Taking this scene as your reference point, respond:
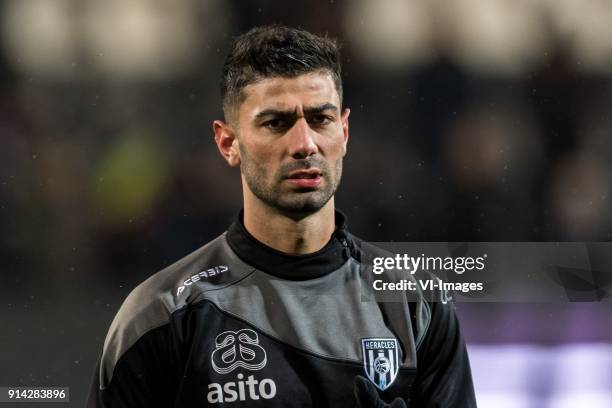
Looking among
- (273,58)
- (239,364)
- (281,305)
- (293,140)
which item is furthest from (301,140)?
(239,364)

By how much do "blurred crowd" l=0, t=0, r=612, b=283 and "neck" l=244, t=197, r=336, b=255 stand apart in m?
0.08

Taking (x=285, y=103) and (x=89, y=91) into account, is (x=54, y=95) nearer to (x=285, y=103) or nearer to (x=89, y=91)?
(x=89, y=91)

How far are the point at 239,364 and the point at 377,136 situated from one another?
55cm

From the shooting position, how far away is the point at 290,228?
1600 millimetres

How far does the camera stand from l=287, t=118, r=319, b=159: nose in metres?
1.51


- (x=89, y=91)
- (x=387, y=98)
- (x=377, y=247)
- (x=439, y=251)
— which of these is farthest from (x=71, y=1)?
(x=439, y=251)

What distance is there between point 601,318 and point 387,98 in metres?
0.65

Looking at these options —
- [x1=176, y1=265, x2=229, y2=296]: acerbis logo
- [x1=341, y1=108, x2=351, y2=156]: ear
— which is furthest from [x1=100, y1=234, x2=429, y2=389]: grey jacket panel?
[x1=341, y1=108, x2=351, y2=156]: ear

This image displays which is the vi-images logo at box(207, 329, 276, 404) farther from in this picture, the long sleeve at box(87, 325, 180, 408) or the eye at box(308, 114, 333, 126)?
the eye at box(308, 114, 333, 126)

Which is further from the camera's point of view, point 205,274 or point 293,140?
point 205,274

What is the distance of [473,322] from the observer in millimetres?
1683

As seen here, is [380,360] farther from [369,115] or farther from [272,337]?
[369,115]

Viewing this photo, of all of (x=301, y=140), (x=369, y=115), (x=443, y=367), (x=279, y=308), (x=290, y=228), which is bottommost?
(x=443, y=367)

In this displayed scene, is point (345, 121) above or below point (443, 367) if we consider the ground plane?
above
